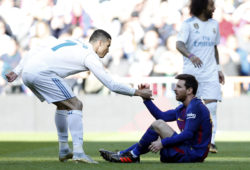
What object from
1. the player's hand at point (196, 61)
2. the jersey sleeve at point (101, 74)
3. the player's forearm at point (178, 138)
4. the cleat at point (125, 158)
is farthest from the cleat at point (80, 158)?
the player's hand at point (196, 61)

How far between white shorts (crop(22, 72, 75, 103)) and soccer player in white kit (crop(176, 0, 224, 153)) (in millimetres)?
2384

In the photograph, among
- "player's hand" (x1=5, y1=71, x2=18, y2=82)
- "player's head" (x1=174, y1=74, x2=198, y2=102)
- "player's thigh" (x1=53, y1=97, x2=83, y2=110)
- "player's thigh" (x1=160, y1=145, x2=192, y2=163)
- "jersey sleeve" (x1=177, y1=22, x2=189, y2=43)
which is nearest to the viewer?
"player's thigh" (x1=160, y1=145, x2=192, y2=163)

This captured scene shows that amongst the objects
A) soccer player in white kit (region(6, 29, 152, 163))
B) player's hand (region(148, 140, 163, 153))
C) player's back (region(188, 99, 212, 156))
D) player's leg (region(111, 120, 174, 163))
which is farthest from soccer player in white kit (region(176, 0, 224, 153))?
player's hand (region(148, 140, 163, 153))

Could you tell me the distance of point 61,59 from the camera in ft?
23.9

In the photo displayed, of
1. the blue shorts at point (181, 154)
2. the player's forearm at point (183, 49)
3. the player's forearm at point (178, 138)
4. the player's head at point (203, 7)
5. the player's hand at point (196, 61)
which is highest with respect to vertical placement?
the player's head at point (203, 7)

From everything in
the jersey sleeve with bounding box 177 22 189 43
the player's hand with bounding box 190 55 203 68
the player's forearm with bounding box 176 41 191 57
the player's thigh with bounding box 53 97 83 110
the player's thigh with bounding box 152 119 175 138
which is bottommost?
the player's thigh with bounding box 152 119 175 138

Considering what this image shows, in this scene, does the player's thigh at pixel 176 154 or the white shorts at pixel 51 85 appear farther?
the white shorts at pixel 51 85

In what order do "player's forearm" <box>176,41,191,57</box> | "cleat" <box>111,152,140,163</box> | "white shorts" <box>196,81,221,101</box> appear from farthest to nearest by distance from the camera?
1. "white shorts" <box>196,81,221,101</box>
2. "player's forearm" <box>176,41,191,57</box>
3. "cleat" <box>111,152,140,163</box>

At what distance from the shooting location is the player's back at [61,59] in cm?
725

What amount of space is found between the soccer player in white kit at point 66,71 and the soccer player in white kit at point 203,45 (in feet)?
7.09

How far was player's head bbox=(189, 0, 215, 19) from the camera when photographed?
30.2 feet

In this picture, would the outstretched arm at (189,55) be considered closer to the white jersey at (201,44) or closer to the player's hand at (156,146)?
the white jersey at (201,44)

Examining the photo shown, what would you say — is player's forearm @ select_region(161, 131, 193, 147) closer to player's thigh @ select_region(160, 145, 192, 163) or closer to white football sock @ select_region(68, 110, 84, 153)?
player's thigh @ select_region(160, 145, 192, 163)

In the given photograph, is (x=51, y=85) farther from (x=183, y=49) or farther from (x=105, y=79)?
(x=183, y=49)
